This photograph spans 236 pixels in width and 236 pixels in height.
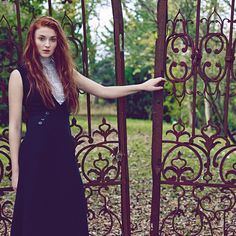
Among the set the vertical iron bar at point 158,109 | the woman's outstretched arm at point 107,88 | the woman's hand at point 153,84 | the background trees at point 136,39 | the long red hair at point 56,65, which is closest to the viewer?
the long red hair at point 56,65

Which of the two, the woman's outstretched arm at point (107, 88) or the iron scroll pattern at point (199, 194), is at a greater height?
the woman's outstretched arm at point (107, 88)

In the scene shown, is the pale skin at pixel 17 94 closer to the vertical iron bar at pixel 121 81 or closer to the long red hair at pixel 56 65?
the long red hair at pixel 56 65

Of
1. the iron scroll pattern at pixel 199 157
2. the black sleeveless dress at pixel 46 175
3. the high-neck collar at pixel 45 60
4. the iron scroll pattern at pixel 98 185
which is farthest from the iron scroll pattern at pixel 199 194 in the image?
the high-neck collar at pixel 45 60

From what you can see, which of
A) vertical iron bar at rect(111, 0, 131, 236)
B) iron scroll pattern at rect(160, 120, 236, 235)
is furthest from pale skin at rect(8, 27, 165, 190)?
iron scroll pattern at rect(160, 120, 236, 235)

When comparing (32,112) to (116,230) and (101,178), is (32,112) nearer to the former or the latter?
(101,178)

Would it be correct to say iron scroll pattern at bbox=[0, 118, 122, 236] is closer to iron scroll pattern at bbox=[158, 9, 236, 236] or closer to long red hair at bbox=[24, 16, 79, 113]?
iron scroll pattern at bbox=[158, 9, 236, 236]

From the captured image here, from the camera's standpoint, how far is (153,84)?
10.6ft

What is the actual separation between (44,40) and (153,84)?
831 millimetres

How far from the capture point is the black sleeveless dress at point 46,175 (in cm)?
280

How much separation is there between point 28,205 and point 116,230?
1719 mm

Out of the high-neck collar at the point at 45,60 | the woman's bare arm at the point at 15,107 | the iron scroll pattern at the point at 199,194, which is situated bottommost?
the iron scroll pattern at the point at 199,194

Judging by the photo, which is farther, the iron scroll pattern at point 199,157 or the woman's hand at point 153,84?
the iron scroll pattern at point 199,157

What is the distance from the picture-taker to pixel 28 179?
282cm

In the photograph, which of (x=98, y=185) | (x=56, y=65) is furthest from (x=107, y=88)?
(x=98, y=185)
